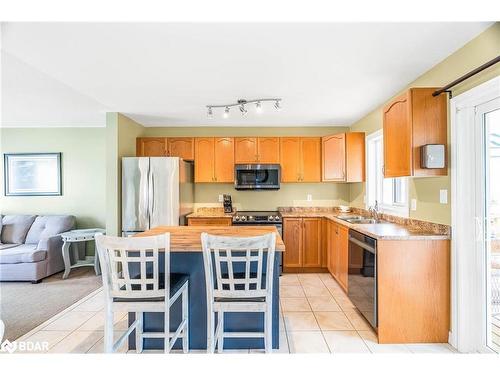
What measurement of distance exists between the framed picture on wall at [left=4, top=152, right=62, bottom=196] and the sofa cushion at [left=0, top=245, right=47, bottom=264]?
128 centimetres

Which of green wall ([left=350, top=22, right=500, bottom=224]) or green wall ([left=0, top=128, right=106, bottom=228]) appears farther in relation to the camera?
green wall ([left=0, top=128, right=106, bottom=228])

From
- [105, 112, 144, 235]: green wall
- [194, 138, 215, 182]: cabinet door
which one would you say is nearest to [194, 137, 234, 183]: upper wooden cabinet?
[194, 138, 215, 182]: cabinet door

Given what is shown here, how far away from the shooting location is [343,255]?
3.32 meters

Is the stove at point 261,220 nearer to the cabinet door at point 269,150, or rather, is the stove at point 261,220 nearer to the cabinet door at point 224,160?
the cabinet door at point 224,160

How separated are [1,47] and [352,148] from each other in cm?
412

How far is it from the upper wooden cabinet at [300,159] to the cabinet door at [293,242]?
81 cm

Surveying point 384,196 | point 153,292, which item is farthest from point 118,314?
point 384,196

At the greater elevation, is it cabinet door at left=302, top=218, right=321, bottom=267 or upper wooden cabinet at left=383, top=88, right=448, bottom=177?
upper wooden cabinet at left=383, top=88, right=448, bottom=177

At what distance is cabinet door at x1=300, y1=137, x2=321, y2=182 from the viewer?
15.0 feet

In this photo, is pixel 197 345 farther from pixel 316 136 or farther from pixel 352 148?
pixel 316 136

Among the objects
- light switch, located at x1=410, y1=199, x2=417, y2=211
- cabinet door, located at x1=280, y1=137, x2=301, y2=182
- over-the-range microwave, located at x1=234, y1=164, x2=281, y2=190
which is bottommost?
light switch, located at x1=410, y1=199, x2=417, y2=211

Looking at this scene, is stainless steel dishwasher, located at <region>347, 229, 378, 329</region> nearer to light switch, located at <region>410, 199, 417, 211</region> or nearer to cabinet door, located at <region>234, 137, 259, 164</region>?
light switch, located at <region>410, 199, 417, 211</region>

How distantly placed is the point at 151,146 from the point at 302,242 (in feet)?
9.78

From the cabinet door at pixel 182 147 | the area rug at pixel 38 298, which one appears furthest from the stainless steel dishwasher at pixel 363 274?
the area rug at pixel 38 298
